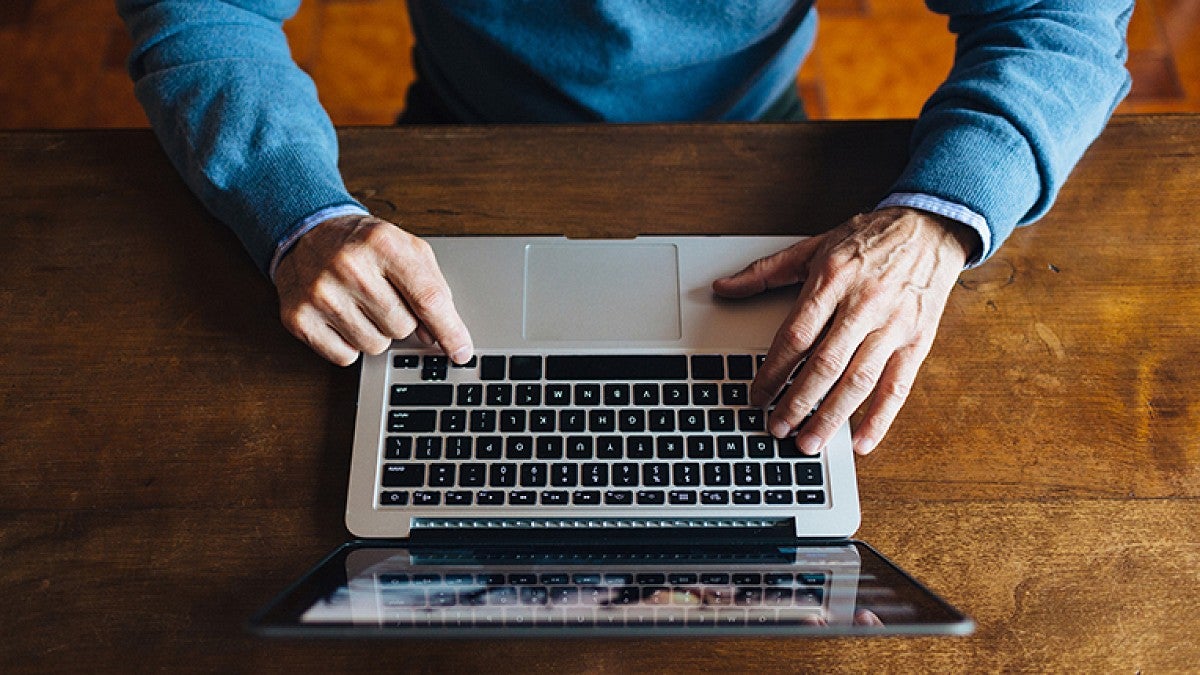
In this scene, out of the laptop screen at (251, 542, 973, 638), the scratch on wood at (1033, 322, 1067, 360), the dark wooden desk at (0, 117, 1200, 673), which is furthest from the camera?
the scratch on wood at (1033, 322, 1067, 360)

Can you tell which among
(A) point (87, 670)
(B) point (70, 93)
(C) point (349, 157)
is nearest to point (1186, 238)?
(C) point (349, 157)

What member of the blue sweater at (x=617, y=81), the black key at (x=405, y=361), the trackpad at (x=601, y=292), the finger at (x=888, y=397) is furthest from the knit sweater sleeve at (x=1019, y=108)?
the black key at (x=405, y=361)

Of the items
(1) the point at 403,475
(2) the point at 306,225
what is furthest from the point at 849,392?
(2) the point at 306,225

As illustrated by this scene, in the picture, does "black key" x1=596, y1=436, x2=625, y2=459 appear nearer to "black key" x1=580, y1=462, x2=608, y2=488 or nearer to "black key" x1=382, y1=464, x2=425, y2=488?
"black key" x1=580, y1=462, x2=608, y2=488

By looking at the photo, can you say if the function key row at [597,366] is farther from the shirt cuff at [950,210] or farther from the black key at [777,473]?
the shirt cuff at [950,210]

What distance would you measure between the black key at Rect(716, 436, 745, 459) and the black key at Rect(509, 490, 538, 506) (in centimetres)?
14

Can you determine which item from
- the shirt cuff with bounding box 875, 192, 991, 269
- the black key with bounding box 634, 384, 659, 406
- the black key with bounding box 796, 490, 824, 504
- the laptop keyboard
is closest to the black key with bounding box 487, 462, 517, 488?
the laptop keyboard

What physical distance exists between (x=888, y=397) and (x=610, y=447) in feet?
0.73

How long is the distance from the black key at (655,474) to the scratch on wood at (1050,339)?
0.34m

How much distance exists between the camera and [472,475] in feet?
2.12

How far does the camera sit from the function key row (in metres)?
0.68

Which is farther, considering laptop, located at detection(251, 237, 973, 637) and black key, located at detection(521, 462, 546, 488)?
black key, located at detection(521, 462, 546, 488)

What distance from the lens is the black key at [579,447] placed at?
0.65 m

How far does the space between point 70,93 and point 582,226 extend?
5.15 feet
